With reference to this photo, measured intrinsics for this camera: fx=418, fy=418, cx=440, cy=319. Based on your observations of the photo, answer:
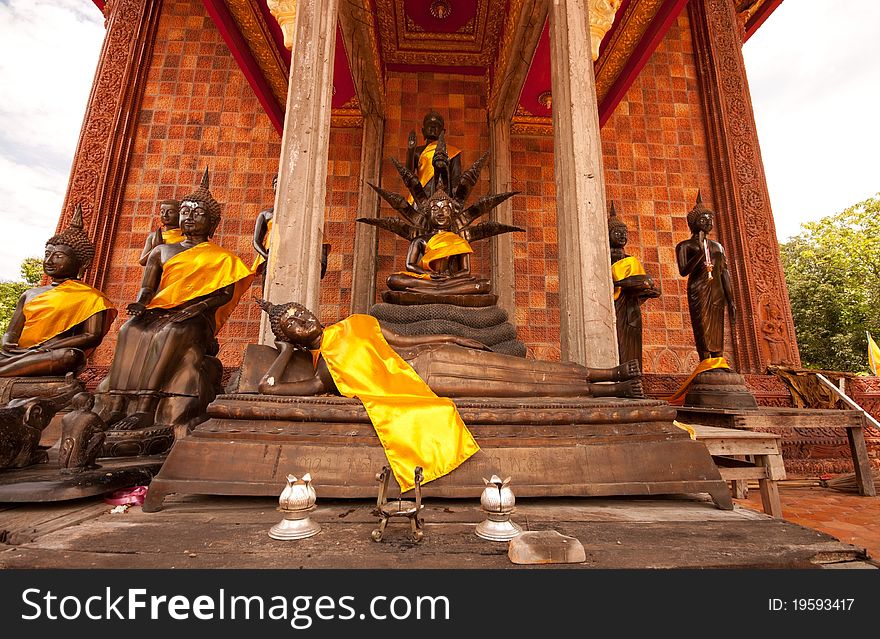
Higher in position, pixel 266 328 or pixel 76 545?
pixel 266 328

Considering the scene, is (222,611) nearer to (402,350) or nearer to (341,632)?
(341,632)

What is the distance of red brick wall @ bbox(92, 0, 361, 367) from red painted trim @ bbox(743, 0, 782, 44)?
766cm

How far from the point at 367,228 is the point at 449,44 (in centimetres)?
347

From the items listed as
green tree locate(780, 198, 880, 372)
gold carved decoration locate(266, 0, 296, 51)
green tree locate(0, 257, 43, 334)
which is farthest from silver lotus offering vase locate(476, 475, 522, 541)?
green tree locate(0, 257, 43, 334)

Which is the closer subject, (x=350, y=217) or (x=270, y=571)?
(x=270, y=571)

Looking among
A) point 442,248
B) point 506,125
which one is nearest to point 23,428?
point 442,248

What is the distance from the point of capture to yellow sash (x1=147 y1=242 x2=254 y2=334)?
3.23 m

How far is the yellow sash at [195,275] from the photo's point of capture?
3.23 metres

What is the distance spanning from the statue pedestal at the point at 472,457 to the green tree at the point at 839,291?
14.8 m

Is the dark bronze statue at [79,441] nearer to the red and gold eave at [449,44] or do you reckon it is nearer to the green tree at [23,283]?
the red and gold eave at [449,44]

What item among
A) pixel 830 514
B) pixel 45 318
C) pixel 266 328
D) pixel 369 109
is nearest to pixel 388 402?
pixel 266 328

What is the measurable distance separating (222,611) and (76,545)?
0.73m

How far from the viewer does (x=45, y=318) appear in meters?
3.47

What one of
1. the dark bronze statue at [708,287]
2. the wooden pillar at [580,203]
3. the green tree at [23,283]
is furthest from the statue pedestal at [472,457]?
the green tree at [23,283]
